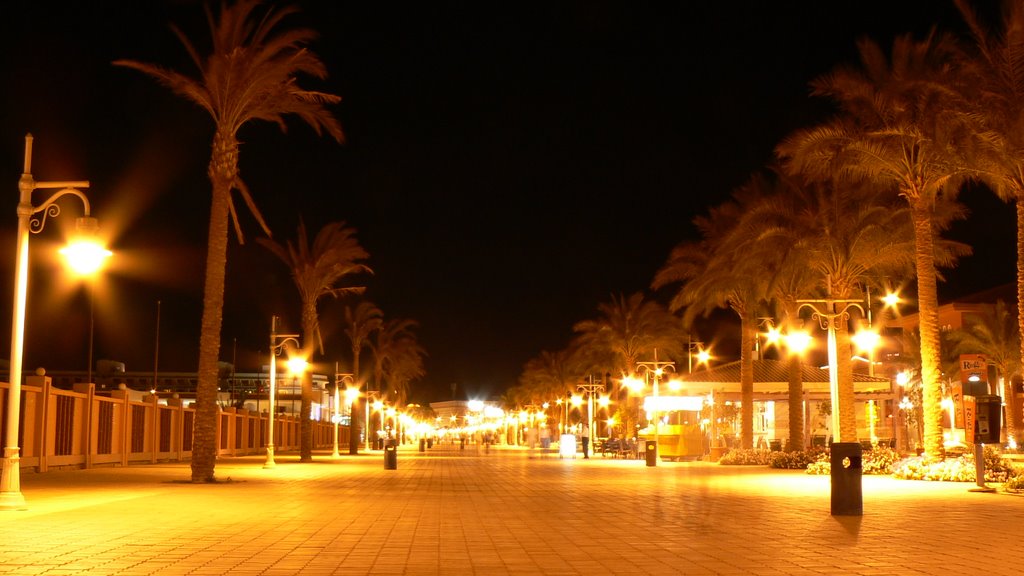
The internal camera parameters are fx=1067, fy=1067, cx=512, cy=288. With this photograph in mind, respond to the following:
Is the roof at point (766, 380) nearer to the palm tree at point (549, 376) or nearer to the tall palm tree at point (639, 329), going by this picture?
the tall palm tree at point (639, 329)

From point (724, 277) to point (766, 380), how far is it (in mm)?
14946

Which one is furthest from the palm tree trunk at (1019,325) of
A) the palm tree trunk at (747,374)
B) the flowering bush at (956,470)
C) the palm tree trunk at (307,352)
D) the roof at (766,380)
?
the palm tree trunk at (307,352)

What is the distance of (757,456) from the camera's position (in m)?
37.8

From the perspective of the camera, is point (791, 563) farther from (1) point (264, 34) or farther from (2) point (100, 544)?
(1) point (264, 34)

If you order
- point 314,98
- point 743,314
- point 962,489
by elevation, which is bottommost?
point 962,489

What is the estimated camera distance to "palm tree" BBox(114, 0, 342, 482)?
24.0 m

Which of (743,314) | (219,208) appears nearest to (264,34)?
(219,208)

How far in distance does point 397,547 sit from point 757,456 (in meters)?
28.5

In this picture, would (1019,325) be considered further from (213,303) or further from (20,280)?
(20,280)

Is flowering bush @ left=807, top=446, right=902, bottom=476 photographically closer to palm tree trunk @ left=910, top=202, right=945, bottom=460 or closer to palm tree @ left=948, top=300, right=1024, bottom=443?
palm tree trunk @ left=910, top=202, right=945, bottom=460

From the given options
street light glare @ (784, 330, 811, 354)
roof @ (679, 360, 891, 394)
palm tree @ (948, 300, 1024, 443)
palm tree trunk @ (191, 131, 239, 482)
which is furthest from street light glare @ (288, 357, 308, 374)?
palm tree @ (948, 300, 1024, 443)

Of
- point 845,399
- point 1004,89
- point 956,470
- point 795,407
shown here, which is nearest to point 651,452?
point 795,407

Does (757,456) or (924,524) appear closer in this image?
(924,524)

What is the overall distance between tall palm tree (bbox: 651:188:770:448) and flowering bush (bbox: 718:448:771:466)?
161 cm
